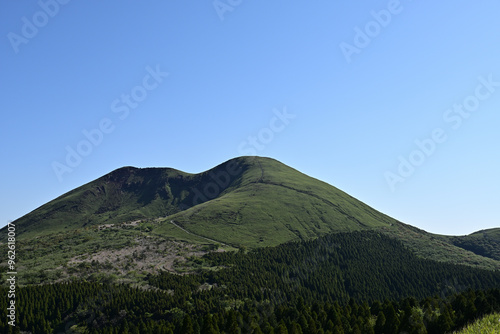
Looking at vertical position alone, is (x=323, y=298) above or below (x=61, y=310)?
below

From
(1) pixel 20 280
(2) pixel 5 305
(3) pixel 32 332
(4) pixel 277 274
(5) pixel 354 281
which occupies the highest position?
(1) pixel 20 280

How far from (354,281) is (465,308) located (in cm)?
9380

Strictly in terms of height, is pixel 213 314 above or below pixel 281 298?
above

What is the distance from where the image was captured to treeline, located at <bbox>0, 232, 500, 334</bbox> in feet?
226

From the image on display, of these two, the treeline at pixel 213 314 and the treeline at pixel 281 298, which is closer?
the treeline at pixel 213 314

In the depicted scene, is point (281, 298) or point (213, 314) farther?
point (281, 298)

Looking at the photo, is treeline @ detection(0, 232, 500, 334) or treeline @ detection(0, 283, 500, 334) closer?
treeline @ detection(0, 283, 500, 334)

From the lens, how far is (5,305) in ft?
315

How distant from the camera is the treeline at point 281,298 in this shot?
6894 cm

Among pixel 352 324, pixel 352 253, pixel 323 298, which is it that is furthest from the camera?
pixel 352 253

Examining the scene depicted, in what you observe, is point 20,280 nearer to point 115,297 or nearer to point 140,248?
point 115,297

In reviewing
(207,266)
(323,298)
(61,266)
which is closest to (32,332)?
(61,266)

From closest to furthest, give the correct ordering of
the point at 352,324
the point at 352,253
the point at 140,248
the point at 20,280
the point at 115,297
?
the point at 352,324, the point at 115,297, the point at 20,280, the point at 140,248, the point at 352,253

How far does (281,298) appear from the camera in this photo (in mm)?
127562
